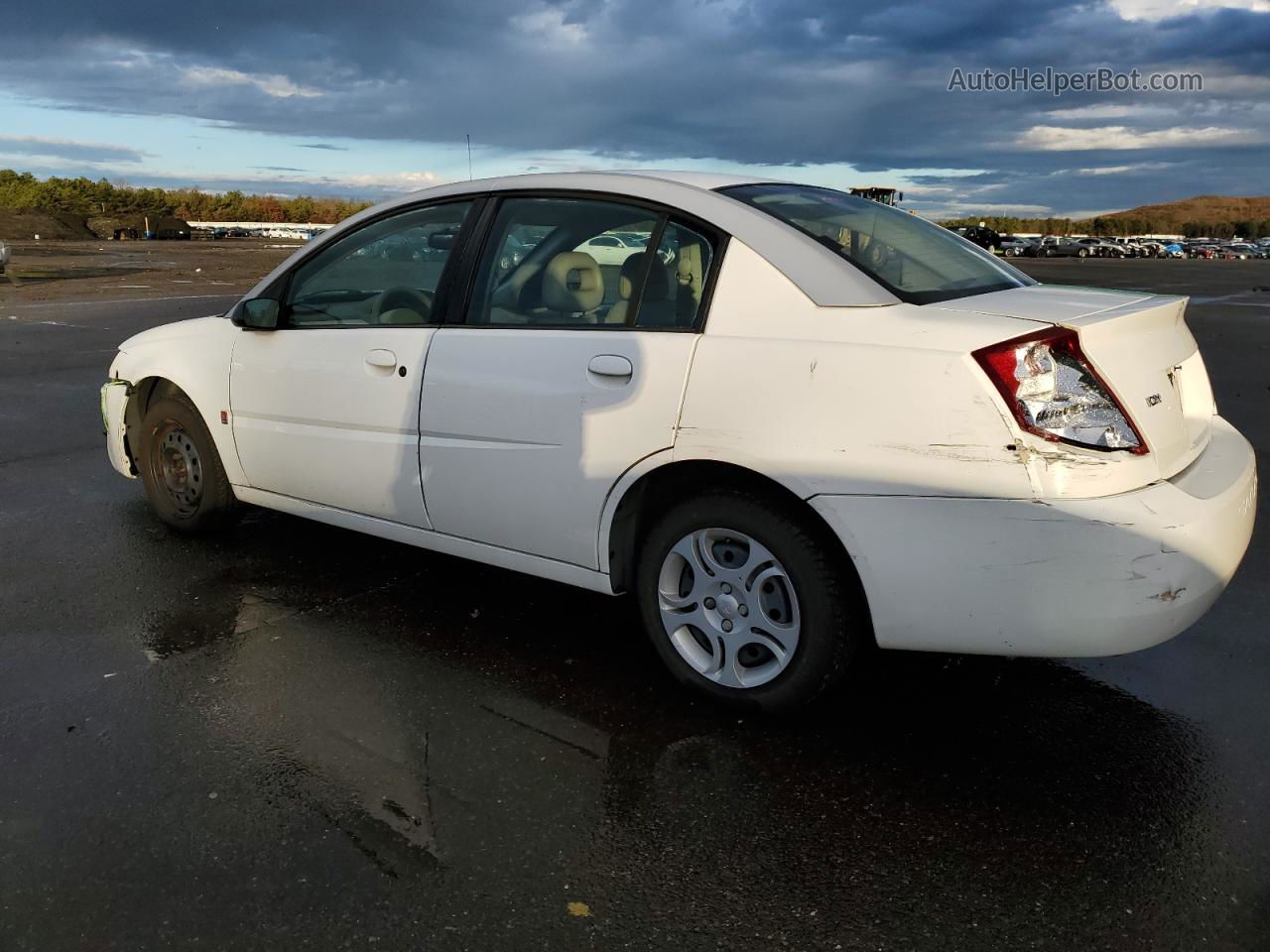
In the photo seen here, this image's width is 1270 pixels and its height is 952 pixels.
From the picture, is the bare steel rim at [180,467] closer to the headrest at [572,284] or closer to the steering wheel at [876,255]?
the headrest at [572,284]

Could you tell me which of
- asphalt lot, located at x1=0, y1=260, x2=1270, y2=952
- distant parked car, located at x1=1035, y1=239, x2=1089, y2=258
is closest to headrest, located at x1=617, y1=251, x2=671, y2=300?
asphalt lot, located at x1=0, y1=260, x2=1270, y2=952

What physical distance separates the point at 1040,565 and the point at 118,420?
14.7 feet

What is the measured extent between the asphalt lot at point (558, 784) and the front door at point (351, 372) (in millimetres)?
503

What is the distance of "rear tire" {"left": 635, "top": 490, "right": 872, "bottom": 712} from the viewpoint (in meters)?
3.11

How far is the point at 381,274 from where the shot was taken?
14.5ft

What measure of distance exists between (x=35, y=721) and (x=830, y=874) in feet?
8.13

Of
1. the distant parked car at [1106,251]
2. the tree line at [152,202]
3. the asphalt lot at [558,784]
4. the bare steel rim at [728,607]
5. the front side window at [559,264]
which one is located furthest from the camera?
the tree line at [152,202]

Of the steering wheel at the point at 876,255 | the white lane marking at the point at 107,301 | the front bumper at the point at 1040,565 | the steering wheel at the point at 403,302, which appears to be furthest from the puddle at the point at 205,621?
the white lane marking at the point at 107,301

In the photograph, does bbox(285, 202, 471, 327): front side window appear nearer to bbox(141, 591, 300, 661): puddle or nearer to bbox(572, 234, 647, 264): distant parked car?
bbox(572, 234, 647, 264): distant parked car

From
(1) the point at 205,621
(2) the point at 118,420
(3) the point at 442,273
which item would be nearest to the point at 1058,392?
(3) the point at 442,273

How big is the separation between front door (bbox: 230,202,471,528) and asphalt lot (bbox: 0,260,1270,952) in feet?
1.65

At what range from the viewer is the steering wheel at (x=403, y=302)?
13.3 feet

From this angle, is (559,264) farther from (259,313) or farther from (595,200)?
(259,313)

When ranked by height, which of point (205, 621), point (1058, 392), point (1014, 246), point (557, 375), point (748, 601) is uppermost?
point (1014, 246)
